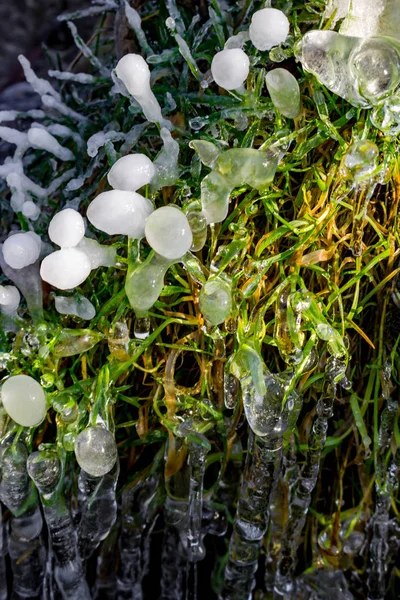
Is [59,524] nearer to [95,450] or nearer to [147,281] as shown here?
[95,450]

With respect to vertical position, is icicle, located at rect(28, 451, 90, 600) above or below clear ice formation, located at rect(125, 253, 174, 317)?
below

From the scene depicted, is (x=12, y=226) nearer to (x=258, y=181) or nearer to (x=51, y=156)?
(x=51, y=156)

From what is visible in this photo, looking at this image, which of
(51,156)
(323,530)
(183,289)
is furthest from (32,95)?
(323,530)

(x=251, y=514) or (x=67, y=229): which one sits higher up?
(x=67, y=229)

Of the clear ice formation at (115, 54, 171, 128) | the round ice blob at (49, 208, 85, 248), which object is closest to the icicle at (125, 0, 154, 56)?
the clear ice formation at (115, 54, 171, 128)

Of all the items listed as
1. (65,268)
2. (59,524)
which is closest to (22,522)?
(59,524)

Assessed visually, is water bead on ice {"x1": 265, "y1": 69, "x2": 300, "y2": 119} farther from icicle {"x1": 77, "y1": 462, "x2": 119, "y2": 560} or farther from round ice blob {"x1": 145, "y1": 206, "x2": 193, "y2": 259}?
icicle {"x1": 77, "y1": 462, "x2": 119, "y2": 560}
